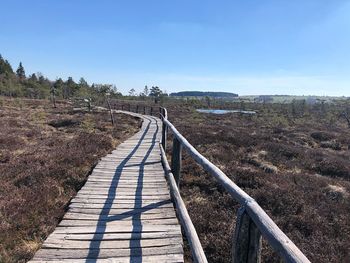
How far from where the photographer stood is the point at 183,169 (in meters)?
12.2

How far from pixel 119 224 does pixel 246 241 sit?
3331 mm

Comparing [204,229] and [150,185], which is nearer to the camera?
[204,229]

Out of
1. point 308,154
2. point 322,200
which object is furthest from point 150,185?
point 308,154

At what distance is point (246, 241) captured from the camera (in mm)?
3119

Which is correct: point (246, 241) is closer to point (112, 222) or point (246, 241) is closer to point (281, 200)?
point (112, 222)

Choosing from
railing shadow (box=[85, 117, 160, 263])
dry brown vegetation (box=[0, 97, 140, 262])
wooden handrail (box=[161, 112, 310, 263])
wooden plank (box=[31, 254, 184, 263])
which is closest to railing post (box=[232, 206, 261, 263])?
wooden handrail (box=[161, 112, 310, 263])

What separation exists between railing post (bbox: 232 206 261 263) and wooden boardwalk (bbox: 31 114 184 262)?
1.85 m

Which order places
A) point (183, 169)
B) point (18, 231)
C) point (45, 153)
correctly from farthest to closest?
1. point (45, 153)
2. point (183, 169)
3. point (18, 231)

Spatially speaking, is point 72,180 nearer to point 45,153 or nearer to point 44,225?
point 44,225

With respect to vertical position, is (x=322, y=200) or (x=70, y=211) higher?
(x=70, y=211)

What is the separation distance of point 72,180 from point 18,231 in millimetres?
3296

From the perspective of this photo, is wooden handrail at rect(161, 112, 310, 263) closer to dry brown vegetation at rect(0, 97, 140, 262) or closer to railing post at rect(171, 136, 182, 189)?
dry brown vegetation at rect(0, 97, 140, 262)

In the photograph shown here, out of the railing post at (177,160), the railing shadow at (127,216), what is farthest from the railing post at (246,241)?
the railing post at (177,160)

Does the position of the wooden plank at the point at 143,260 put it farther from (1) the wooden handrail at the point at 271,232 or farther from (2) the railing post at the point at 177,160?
(2) the railing post at the point at 177,160
